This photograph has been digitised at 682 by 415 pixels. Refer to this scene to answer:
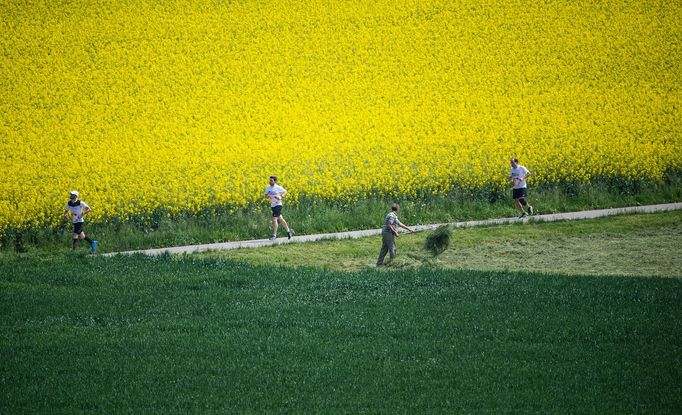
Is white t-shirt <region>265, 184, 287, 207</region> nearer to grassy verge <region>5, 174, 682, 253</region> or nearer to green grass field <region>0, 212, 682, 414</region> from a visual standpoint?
grassy verge <region>5, 174, 682, 253</region>

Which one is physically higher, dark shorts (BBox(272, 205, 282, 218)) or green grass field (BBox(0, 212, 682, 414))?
dark shorts (BBox(272, 205, 282, 218))

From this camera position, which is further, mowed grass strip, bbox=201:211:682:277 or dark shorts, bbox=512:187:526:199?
dark shorts, bbox=512:187:526:199

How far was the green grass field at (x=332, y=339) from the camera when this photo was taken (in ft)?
36.9

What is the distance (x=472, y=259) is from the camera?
21969 mm

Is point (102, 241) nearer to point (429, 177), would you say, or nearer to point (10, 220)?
point (10, 220)

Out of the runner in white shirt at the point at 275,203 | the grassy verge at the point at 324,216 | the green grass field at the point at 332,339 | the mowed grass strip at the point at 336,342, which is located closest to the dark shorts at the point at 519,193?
the grassy verge at the point at 324,216

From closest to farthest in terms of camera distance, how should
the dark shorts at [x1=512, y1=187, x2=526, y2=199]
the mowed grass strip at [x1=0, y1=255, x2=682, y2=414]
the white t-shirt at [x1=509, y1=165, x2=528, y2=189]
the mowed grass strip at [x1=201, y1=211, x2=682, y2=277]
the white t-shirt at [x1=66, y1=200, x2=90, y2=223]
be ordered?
1. the mowed grass strip at [x1=0, y1=255, x2=682, y2=414]
2. the mowed grass strip at [x1=201, y1=211, x2=682, y2=277]
3. the white t-shirt at [x1=66, y1=200, x2=90, y2=223]
4. the white t-shirt at [x1=509, y1=165, x2=528, y2=189]
5. the dark shorts at [x1=512, y1=187, x2=526, y2=199]

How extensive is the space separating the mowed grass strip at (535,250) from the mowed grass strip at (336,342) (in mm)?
2269

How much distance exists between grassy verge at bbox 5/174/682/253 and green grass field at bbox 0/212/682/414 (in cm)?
392

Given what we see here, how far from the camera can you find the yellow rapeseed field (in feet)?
95.9

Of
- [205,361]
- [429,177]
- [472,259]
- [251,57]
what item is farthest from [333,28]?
[205,361]

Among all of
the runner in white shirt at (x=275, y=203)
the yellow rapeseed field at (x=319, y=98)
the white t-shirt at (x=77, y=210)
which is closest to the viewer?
the white t-shirt at (x=77, y=210)

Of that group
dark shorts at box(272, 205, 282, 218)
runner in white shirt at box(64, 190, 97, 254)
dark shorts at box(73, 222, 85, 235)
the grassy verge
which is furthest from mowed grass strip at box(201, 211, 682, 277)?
dark shorts at box(73, 222, 85, 235)

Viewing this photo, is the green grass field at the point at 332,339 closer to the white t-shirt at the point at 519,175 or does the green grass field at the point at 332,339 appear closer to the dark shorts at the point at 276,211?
the dark shorts at the point at 276,211
